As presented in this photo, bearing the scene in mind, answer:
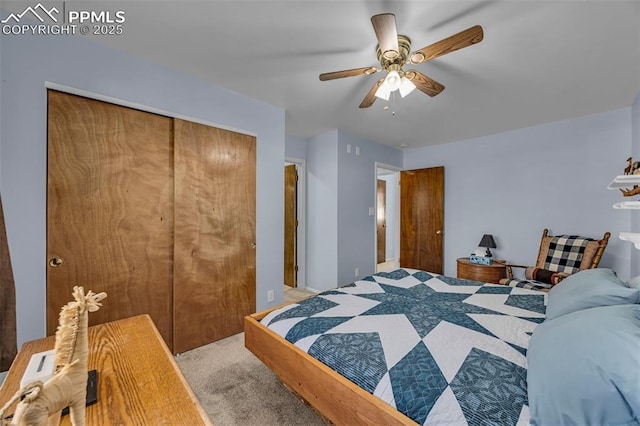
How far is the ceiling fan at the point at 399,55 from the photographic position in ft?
4.36

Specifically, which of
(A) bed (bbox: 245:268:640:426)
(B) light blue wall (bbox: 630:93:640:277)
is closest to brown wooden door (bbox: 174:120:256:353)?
(A) bed (bbox: 245:268:640:426)

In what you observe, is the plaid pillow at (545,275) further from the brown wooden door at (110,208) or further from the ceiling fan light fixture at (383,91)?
the brown wooden door at (110,208)

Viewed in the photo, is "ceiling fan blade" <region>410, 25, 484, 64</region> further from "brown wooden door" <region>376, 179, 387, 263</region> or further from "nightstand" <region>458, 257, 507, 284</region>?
"brown wooden door" <region>376, 179, 387, 263</region>

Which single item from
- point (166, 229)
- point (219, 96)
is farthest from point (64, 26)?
point (166, 229)

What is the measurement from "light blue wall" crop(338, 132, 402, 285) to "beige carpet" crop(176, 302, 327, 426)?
187cm

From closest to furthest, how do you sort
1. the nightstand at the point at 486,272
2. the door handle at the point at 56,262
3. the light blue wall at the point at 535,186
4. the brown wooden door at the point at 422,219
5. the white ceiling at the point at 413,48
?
the white ceiling at the point at 413,48
the door handle at the point at 56,262
the light blue wall at the point at 535,186
the nightstand at the point at 486,272
the brown wooden door at the point at 422,219

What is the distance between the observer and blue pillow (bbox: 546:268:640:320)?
1188mm

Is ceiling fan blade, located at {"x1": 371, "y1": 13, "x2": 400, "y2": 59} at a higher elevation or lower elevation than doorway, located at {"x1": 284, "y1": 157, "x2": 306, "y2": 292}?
higher

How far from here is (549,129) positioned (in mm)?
3309

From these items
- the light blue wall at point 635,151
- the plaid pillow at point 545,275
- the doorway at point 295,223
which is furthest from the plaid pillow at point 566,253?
the doorway at point 295,223

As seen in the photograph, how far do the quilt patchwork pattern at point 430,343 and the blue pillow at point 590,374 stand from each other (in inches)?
4.6

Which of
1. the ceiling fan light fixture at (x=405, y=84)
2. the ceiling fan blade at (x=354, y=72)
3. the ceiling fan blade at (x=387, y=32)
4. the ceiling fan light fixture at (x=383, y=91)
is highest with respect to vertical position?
the ceiling fan blade at (x=387, y=32)

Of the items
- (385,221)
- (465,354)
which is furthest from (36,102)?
(385,221)

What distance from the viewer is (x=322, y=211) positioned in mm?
3893
